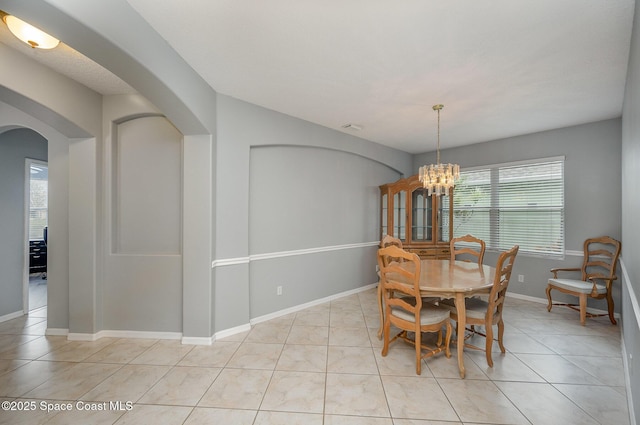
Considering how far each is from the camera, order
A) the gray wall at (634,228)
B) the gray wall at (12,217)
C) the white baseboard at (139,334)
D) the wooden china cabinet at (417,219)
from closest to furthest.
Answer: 1. the gray wall at (634,228)
2. the white baseboard at (139,334)
3. the gray wall at (12,217)
4. the wooden china cabinet at (417,219)

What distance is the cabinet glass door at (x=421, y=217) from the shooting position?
179 inches

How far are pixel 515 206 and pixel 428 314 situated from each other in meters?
3.17

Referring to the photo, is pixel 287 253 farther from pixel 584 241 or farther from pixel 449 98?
pixel 584 241

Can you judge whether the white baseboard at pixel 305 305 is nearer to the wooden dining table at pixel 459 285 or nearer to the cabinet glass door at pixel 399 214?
the cabinet glass door at pixel 399 214

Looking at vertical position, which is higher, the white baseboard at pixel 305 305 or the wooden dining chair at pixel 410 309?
the wooden dining chair at pixel 410 309

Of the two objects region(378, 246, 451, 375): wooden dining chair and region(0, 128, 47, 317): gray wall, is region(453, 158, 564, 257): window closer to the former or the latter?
region(378, 246, 451, 375): wooden dining chair

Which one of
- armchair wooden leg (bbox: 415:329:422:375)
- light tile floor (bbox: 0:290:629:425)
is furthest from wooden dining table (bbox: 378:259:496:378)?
light tile floor (bbox: 0:290:629:425)

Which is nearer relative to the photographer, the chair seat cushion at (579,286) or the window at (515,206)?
the chair seat cushion at (579,286)

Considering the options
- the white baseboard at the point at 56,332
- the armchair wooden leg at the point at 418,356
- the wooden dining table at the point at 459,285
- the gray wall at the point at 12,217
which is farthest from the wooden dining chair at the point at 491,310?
the gray wall at the point at 12,217

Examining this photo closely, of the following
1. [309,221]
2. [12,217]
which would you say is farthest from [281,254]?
[12,217]

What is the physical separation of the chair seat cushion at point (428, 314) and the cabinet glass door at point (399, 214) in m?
2.26

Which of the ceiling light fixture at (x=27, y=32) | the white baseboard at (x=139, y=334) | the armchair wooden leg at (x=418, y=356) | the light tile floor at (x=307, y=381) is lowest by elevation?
the light tile floor at (x=307, y=381)

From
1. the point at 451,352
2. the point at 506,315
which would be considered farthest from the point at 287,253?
the point at 506,315

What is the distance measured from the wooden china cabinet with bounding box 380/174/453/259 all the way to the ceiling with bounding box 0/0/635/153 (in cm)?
149
